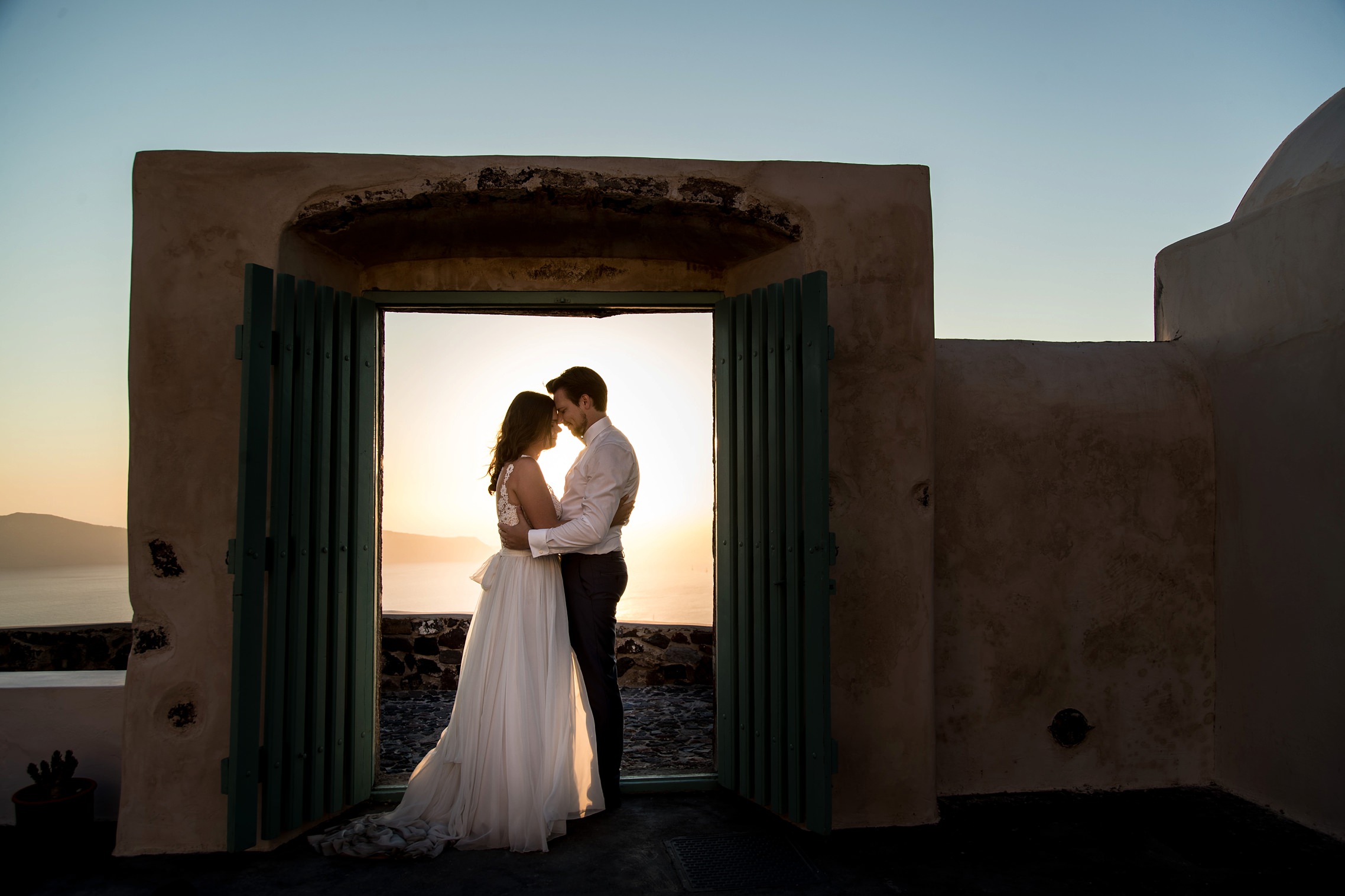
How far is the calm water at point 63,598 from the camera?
6324 mm

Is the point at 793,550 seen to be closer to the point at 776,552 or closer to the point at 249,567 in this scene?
the point at 776,552

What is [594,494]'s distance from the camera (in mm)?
3678

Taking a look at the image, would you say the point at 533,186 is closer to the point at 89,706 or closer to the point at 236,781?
the point at 236,781

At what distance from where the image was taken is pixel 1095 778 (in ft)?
13.7

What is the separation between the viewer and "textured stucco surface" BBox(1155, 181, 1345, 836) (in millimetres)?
3613

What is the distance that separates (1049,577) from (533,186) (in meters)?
3.04

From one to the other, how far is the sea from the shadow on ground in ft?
7.39

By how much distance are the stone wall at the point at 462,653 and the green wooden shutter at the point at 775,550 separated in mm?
2928

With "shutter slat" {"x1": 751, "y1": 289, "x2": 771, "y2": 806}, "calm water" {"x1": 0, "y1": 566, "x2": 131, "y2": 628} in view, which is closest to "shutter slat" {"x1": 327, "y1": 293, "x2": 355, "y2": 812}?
"shutter slat" {"x1": 751, "y1": 289, "x2": 771, "y2": 806}

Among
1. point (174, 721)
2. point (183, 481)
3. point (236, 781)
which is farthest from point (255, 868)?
point (183, 481)

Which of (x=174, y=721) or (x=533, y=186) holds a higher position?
(x=533, y=186)

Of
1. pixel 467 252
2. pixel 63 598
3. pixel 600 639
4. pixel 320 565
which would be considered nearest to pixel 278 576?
pixel 320 565

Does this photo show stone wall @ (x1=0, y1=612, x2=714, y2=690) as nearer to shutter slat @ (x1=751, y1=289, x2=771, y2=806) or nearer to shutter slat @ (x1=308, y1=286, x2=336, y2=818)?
shutter slat @ (x1=751, y1=289, x2=771, y2=806)

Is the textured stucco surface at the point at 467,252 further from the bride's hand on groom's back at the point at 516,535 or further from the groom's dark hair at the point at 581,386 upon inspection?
the bride's hand on groom's back at the point at 516,535
